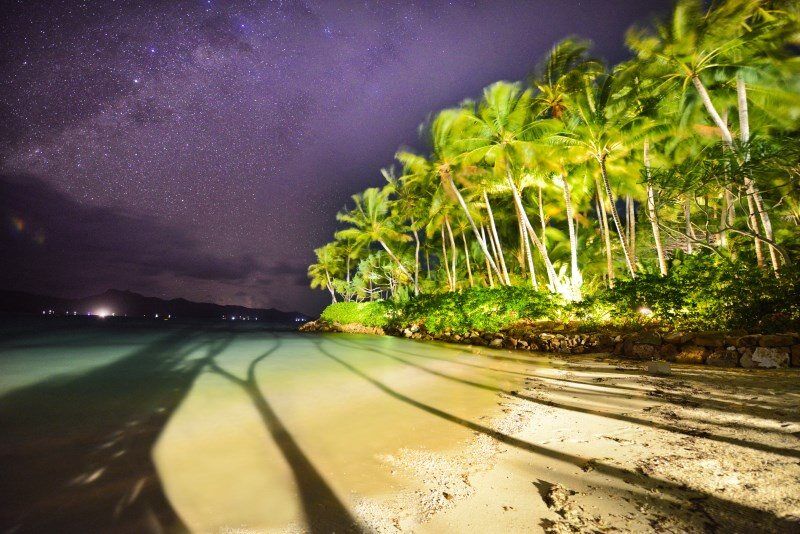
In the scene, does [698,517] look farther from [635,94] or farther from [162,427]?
[635,94]

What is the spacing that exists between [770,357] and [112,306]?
8266 inches

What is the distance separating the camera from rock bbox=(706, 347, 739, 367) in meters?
7.06

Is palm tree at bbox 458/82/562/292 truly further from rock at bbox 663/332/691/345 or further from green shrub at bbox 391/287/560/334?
rock at bbox 663/332/691/345

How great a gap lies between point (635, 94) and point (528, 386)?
47.9ft

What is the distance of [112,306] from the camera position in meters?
159

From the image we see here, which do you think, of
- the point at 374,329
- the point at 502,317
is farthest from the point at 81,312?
the point at 502,317

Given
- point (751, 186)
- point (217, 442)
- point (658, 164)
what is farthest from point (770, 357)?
point (658, 164)

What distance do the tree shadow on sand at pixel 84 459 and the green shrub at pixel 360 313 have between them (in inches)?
733

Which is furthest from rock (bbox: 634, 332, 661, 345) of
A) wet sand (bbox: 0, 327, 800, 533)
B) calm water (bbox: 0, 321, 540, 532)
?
calm water (bbox: 0, 321, 540, 532)

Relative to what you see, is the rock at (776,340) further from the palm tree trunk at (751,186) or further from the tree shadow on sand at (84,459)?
the tree shadow on sand at (84,459)

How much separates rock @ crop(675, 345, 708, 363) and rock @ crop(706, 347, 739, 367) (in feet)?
0.52

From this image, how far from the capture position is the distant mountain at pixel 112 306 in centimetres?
11994

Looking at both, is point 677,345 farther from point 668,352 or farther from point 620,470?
point 620,470

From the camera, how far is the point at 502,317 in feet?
46.5
